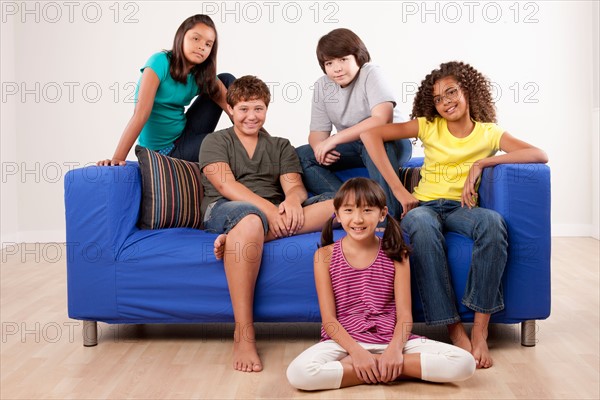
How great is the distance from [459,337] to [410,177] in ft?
2.55

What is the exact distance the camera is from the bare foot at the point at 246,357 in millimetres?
2242

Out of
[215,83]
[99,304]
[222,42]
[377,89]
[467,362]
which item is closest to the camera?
[467,362]

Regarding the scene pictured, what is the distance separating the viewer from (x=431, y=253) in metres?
2.33

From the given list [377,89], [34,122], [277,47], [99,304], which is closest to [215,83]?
[377,89]

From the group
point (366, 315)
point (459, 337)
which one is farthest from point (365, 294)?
point (459, 337)

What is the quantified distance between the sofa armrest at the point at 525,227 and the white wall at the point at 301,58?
2.75 m

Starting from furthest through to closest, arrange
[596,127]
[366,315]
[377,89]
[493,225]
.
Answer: [596,127] < [377,89] < [493,225] < [366,315]

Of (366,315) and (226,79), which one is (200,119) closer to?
(226,79)

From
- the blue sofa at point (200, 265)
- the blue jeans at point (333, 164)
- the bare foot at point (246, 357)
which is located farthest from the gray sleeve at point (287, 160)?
the bare foot at point (246, 357)

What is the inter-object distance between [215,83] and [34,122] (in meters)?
2.47

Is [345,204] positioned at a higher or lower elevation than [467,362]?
higher

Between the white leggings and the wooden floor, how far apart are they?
0.03 metres

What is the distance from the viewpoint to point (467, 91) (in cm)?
264

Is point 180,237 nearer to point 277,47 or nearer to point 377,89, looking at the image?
point 377,89
